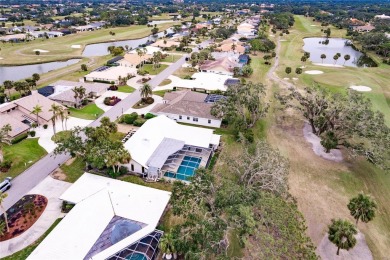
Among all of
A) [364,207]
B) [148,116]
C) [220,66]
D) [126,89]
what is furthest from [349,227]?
[220,66]

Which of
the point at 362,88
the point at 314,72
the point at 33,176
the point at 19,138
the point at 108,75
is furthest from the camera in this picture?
the point at 314,72

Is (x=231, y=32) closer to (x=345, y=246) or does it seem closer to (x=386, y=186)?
(x=386, y=186)

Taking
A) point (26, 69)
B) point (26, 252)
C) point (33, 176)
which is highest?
point (26, 69)

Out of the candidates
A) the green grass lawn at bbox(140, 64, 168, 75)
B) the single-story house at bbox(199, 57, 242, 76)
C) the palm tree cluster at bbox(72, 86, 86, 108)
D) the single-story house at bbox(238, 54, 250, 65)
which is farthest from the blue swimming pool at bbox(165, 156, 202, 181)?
the single-story house at bbox(238, 54, 250, 65)

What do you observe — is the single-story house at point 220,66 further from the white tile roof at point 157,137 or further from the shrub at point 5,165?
the shrub at point 5,165

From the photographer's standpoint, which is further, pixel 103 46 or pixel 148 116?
pixel 103 46

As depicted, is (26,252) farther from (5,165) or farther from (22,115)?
(22,115)
